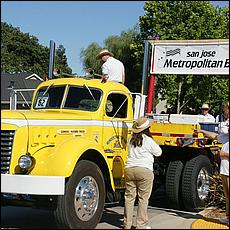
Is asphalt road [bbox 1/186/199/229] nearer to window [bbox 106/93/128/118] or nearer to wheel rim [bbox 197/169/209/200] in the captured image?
wheel rim [bbox 197/169/209/200]

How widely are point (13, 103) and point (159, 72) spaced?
3.56 meters

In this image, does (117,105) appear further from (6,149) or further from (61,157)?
(6,149)

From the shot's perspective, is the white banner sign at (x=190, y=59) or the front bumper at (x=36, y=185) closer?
the front bumper at (x=36, y=185)

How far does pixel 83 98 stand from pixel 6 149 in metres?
2.03

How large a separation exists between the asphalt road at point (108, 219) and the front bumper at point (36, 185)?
102 cm

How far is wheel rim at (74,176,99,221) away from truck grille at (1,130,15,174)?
105cm

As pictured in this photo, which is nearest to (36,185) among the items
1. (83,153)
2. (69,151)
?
(69,151)

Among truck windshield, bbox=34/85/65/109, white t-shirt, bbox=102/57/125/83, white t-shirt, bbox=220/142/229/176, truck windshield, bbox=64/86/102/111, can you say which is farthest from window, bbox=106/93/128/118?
white t-shirt, bbox=220/142/229/176

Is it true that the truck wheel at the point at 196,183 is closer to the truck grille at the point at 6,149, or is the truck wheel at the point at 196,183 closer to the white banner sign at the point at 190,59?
the white banner sign at the point at 190,59

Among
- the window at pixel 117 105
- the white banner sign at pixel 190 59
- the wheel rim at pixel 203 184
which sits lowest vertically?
the wheel rim at pixel 203 184

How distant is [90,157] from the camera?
765 cm

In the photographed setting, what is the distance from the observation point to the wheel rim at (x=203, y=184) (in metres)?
9.45

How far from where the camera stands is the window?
8789mm

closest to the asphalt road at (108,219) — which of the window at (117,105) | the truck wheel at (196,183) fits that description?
the truck wheel at (196,183)
